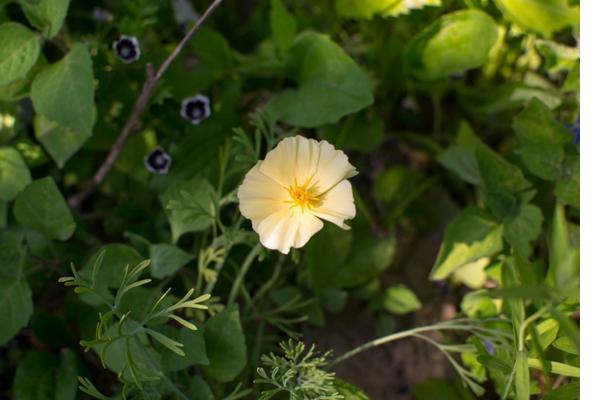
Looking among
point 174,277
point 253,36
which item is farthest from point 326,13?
point 174,277

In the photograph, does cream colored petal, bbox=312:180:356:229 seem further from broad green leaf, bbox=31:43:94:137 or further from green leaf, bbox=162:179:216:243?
broad green leaf, bbox=31:43:94:137

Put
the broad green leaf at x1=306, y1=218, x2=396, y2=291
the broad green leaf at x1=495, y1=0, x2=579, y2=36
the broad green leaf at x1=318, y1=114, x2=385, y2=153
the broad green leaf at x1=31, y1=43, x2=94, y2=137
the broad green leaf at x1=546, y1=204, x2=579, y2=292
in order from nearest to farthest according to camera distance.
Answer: the broad green leaf at x1=546, y1=204, x2=579, y2=292 < the broad green leaf at x1=31, y1=43, x2=94, y2=137 < the broad green leaf at x1=495, y1=0, x2=579, y2=36 < the broad green leaf at x1=306, y1=218, x2=396, y2=291 < the broad green leaf at x1=318, y1=114, x2=385, y2=153

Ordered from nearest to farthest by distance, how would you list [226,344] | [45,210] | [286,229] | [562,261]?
1. [562,261]
2. [286,229]
3. [226,344]
4. [45,210]

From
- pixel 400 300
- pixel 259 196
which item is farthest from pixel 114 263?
pixel 400 300

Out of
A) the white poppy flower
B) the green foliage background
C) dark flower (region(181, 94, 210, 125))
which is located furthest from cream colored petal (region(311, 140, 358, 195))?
dark flower (region(181, 94, 210, 125))

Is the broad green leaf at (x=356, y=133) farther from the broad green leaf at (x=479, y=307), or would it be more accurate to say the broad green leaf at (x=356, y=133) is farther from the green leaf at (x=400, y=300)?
the broad green leaf at (x=479, y=307)

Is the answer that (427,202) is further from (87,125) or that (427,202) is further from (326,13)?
(87,125)

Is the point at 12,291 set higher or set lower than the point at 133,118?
lower

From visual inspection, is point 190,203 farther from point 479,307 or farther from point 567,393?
point 567,393
